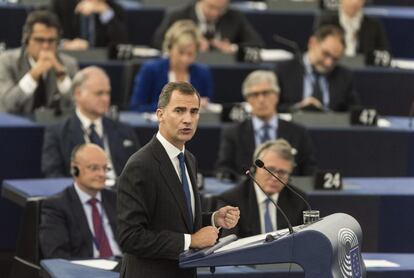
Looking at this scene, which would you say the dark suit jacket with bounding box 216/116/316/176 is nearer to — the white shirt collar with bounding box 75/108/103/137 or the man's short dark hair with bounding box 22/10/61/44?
the white shirt collar with bounding box 75/108/103/137

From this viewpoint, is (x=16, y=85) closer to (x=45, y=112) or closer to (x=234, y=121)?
(x=45, y=112)

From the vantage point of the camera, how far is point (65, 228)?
21.1ft

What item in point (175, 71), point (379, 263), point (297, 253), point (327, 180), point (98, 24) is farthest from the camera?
point (98, 24)

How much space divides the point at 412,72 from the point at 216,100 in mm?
1443

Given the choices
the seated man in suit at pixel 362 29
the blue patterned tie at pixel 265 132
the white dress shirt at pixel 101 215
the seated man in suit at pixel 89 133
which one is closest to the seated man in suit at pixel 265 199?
the white dress shirt at pixel 101 215

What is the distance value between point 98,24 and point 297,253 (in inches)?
245

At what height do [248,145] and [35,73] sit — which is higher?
[35,73]

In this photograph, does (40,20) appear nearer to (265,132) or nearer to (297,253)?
(265,132)

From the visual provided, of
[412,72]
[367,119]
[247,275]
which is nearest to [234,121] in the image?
[367,119]

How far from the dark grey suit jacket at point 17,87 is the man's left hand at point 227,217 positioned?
13.0 feet

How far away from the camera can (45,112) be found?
8.02 meters

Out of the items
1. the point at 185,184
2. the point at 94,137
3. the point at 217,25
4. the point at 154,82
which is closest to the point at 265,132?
the point at 94,137

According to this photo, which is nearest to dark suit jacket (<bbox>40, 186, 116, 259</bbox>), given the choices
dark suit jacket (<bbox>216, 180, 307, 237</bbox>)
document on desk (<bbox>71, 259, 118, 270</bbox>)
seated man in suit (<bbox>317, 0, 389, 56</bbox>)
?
document on desk (<bbox>71, 259, 118, 270</bbox>)

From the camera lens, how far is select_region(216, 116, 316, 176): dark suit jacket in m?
7.95
